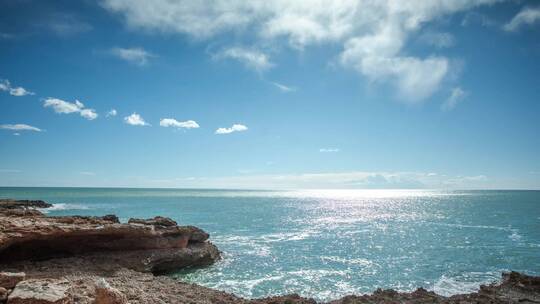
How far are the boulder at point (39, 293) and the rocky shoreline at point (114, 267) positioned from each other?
0.03 metres

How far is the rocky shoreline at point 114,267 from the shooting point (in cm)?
1435

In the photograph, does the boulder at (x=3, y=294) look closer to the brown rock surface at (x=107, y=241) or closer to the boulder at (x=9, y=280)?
the boulder at (x=9, y=280)

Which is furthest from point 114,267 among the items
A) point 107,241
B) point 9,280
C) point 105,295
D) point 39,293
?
point 105,295

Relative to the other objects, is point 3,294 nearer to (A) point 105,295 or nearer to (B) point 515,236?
(A) point 105,295

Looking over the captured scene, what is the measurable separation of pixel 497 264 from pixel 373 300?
2136 centimetres

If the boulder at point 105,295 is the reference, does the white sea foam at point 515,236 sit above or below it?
below

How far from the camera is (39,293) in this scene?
504 inches

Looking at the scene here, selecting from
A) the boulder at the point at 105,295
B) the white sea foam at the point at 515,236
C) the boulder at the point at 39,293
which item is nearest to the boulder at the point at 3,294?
the boulder at the point at 39,293

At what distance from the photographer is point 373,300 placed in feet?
→ 64.1

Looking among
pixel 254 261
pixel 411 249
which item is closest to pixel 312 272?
pixel 254 261

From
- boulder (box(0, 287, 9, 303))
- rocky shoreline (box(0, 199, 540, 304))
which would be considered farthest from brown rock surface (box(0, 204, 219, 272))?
boulder (box(0, 287, 9, 303))

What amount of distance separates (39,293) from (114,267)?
13.3 m

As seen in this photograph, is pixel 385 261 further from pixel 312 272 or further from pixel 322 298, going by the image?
pixel 322 298

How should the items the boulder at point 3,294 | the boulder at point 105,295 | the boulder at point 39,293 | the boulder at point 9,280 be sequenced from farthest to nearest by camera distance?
the boulder at point 9,280
the boulder at point 3,294
the boulder at point 105,295
the boulder at point 39,293
